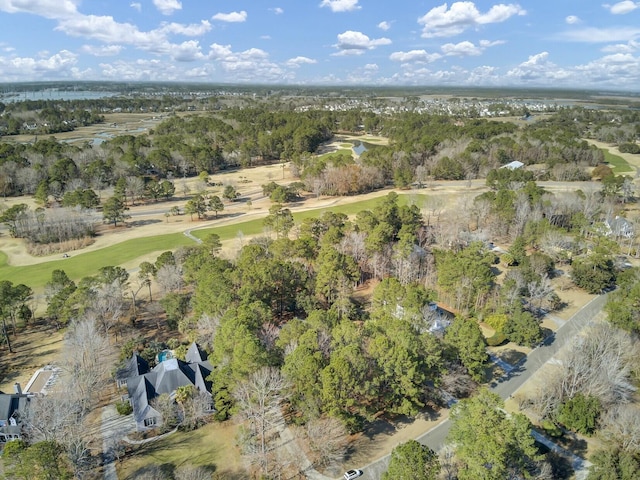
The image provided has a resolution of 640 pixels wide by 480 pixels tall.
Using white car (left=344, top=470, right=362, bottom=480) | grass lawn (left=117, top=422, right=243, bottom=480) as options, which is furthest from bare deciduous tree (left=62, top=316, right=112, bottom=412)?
white car (left=344, top=470, right=362, bottom=480)

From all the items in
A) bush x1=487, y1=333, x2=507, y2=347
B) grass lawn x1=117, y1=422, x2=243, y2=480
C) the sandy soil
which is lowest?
grass lawn x1=117, y1=422, x2=243, y2=480

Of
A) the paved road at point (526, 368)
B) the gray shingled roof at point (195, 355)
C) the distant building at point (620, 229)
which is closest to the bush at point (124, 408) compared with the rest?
the gray shingled roof at point (195, 355)

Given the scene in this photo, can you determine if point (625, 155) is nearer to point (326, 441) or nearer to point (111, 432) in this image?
point (326, 441)

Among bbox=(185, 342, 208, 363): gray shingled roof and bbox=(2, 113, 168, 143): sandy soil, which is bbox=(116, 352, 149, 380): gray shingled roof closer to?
bbox=(185, 342, 208, 363): gray shingled roof

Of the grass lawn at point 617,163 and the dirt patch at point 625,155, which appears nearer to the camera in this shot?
the grass lawn at point 617,163

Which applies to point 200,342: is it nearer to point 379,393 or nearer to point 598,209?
point 379,393

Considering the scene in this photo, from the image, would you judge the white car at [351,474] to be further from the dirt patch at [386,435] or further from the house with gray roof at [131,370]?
the house with gray roof at [131,370]
